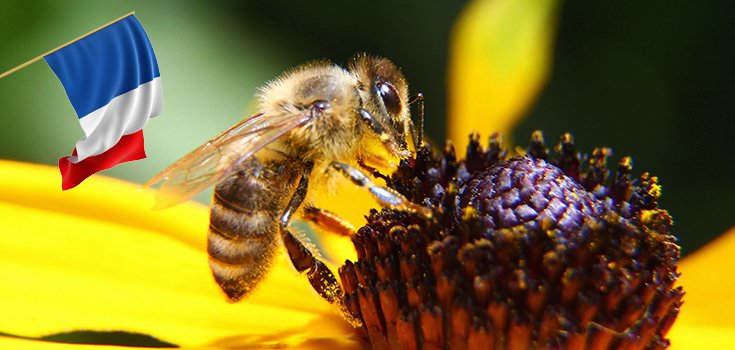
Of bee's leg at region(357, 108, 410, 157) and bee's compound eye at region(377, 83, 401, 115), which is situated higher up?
bee's compound eye at region(377, 83, 401, 115)

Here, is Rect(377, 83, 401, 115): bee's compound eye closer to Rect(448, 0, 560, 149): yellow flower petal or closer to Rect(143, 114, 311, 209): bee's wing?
Rect(143, 114, 311, 209): bee's wing

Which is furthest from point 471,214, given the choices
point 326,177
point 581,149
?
point 581,149

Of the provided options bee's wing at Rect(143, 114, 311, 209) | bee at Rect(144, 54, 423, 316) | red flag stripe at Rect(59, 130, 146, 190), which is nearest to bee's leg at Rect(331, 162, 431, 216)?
bee at Rect(144, 54, 423, 316)

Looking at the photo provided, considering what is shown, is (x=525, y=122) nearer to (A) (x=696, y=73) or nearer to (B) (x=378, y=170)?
(A) (x=696, y=73)

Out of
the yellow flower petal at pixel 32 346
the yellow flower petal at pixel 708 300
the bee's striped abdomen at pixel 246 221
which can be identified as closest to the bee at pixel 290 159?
the bee's striped abdomen at pixel 246 221

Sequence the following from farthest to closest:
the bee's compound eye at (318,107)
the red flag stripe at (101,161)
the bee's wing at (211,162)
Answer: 1. the red flag stripe at (101,161)
2. the bee's compound eye at (318,107)
3. the bee's wing at (211,162)

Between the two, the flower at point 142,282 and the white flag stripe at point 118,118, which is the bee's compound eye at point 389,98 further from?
the white flag stripe at point 118,118

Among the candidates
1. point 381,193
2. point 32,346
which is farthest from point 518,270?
point 32,346
